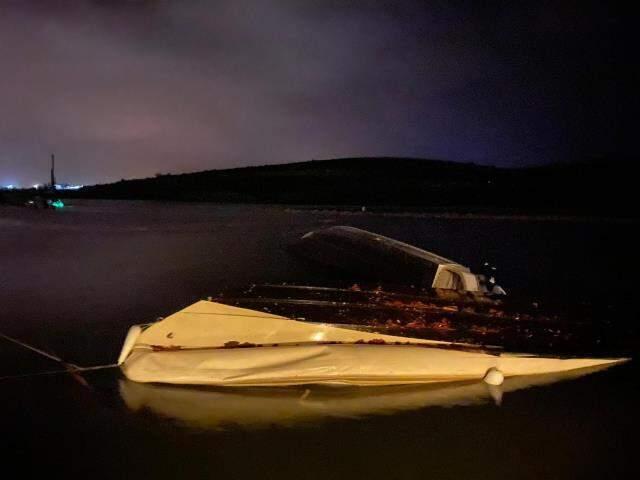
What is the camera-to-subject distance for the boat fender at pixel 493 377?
5.93m

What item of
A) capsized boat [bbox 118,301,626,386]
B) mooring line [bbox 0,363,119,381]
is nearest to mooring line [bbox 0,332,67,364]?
mooring line [bbox 0,363,119,381]

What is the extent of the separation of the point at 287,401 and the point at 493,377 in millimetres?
2156

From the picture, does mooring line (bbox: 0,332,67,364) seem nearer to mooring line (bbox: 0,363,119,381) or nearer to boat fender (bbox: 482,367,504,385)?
mooring line (bbox: 0,363,119,381)

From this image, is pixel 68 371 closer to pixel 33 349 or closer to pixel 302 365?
pixel 33 349

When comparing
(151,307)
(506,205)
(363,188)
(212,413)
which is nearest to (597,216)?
(506,205)

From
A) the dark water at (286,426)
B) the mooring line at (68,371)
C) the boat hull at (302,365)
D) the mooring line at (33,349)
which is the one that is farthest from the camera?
the mooring line at (33,349)

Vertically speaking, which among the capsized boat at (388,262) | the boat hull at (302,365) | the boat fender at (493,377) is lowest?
the boat fender at (493,377)

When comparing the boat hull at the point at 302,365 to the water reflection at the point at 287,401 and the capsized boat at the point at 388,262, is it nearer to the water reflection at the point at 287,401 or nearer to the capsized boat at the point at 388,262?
the water reflection at the point at 287,401

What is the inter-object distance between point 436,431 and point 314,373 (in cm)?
139

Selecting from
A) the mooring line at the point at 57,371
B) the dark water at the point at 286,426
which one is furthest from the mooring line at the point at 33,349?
the dark water at the point at 286,426

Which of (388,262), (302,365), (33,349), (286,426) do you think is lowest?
(286,426)

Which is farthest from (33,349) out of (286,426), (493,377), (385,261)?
(493,377)

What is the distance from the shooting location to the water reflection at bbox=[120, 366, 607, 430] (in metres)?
4.96

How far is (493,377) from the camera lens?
19.5 ft
